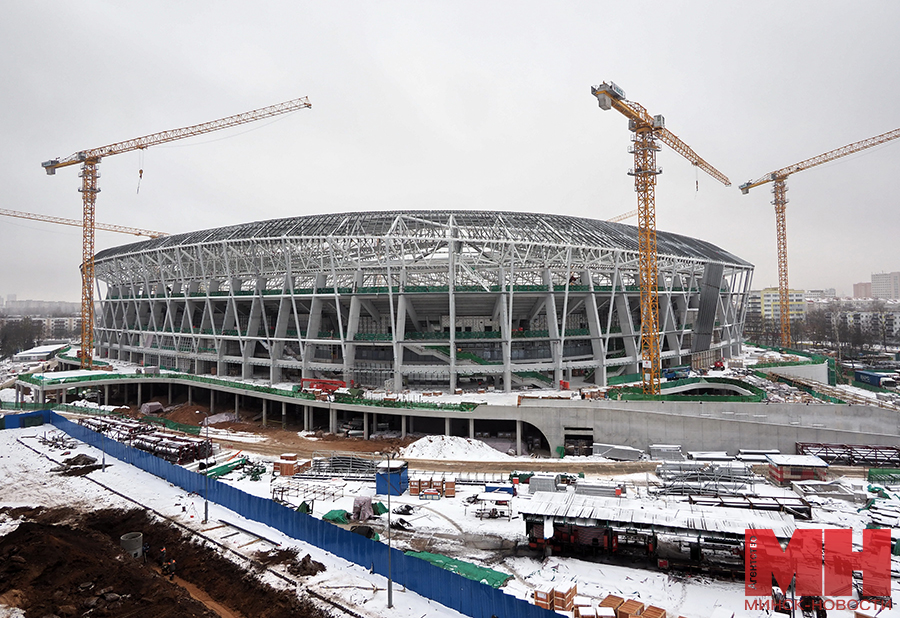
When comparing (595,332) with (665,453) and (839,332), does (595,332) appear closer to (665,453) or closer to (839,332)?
(665,453)

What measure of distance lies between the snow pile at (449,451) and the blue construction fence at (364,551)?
11896mm

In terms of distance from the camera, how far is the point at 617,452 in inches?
1280

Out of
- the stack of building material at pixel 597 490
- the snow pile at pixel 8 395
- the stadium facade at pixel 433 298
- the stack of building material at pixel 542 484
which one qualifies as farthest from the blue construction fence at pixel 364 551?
the snow pile at pixel 8 395

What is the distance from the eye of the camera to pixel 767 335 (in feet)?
371

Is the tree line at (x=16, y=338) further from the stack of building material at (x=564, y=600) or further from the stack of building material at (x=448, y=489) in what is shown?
the stack of building material at (x=564, y=600)

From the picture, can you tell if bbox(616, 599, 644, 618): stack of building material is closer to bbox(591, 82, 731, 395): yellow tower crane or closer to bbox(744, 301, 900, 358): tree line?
bbox(591, 82, 731, 395): yellow tower crane

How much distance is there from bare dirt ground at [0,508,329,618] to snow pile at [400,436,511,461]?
1410cm

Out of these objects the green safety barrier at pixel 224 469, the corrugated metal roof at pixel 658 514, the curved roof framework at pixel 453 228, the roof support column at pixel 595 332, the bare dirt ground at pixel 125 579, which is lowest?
the bare dirt ground at pixel 125 579

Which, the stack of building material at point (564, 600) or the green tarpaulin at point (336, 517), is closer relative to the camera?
the stack of building material at point (564, 600)

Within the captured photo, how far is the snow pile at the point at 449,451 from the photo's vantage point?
3066cm

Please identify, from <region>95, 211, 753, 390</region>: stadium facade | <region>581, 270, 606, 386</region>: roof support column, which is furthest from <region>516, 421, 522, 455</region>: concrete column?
<region>581, 270, 606, 386</region>: roof support column

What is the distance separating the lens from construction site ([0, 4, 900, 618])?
15444mm

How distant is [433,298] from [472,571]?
3050 centimetres

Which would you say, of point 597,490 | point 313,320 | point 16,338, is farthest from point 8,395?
point 16,338
